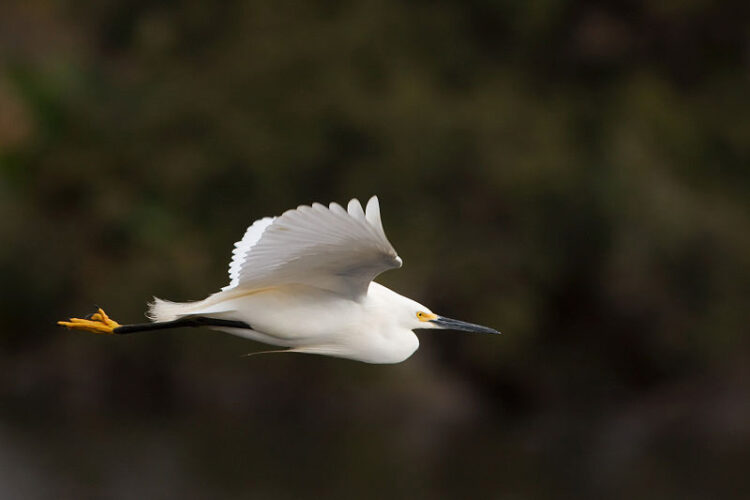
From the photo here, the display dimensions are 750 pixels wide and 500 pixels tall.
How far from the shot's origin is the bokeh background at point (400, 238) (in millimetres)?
12008

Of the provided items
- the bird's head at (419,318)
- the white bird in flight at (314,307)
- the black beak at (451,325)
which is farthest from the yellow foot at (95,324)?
the black beak at (451,325)

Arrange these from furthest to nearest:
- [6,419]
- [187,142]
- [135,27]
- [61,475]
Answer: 1. [135,27]
2. [187,142]
3. [6,419]
4. [61,475]

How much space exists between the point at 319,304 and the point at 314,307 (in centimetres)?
2

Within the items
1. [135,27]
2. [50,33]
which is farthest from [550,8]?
[50,33]

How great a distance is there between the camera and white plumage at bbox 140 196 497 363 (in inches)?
176

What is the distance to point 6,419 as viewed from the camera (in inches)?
468

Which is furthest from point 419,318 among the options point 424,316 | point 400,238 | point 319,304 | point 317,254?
point 400,238

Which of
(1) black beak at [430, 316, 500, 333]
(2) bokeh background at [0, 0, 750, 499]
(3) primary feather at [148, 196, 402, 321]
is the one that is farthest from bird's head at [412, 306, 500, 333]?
(2) bokeh background at [0, 0, 750, 499]

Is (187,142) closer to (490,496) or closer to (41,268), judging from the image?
(41,268)

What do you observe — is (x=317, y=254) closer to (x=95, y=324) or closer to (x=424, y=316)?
(x=424, y=316)

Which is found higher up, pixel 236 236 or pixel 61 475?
pixel 236 236

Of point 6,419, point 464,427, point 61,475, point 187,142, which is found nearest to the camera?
point 61,475

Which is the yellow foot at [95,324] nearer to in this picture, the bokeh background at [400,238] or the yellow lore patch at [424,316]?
the yellow lore patch at [424,316]

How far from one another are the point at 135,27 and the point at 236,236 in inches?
155
